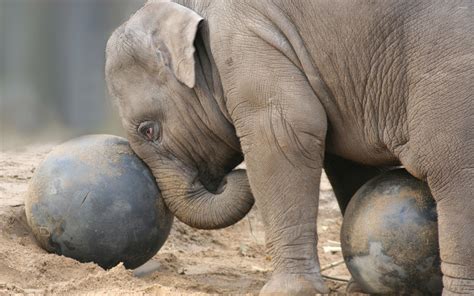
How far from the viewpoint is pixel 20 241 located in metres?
5.92

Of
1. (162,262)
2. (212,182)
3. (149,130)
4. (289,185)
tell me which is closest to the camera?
(289,185)

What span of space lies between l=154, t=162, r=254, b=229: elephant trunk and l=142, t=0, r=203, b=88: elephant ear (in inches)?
28.4

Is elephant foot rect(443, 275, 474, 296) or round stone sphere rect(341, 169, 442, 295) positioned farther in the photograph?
round stone sphere rect(341, 169, 442, 295)

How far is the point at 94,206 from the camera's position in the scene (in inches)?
218

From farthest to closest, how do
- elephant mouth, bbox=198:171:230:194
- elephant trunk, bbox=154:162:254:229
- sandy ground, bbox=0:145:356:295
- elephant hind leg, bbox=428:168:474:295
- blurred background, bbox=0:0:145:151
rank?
elephant mouth, bbox=198:171:230:194 < elephant trunk, bbox=154:162:254:229 < sandy ground, bbox=0:145:356:295 < elephant hind leg, bbox=428:168:474:295 < blurred background, bbox=0:0:145:151

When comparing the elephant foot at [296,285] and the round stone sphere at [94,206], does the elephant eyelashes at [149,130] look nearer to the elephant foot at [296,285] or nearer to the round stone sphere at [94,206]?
the round stone sphere at [94,206]

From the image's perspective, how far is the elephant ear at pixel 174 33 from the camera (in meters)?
5.34

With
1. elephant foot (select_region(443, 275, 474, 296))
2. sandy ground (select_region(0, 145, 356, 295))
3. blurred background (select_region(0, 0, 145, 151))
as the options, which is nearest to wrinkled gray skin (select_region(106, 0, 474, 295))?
elephant foot (select_region(443, 275, 474, 296))

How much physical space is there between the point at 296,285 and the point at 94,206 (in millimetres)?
1383

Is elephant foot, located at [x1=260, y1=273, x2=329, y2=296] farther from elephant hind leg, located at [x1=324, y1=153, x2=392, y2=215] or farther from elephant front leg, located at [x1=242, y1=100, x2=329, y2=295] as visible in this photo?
elephant hind leg, located at [x1=324, y1=153, x2=392, y2=215]

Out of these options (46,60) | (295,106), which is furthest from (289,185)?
(46,60)

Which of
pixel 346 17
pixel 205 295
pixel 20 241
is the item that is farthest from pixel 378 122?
pixel 20 241

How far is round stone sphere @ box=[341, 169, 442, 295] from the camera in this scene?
4.80 meters

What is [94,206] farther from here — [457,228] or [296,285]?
[457,228]
